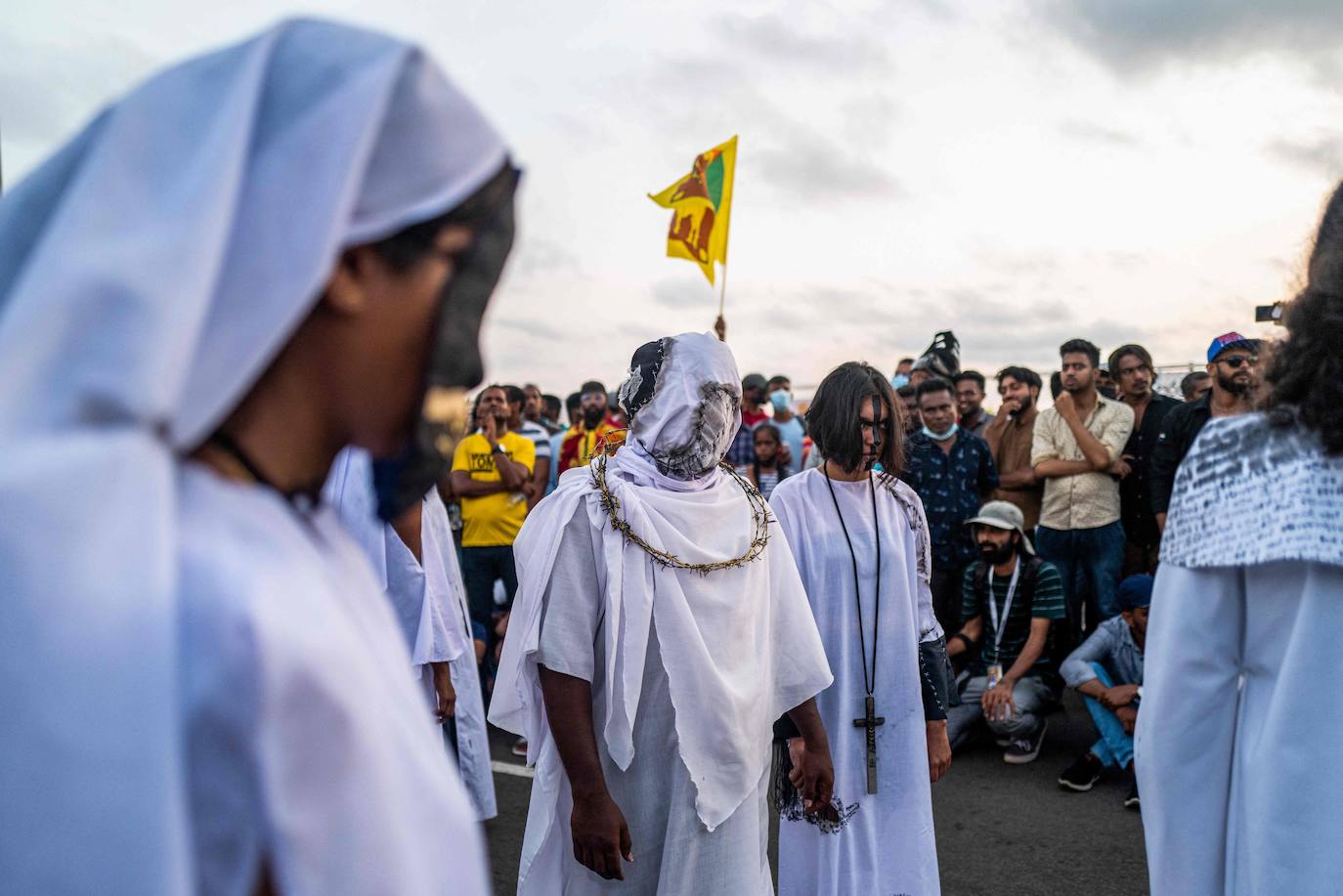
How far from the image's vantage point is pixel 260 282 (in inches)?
36.6

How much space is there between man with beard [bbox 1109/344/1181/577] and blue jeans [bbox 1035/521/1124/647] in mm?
268

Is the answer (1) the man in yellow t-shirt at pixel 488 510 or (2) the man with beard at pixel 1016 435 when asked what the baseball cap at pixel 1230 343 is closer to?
(2) the man with beard at pixel 1016 435

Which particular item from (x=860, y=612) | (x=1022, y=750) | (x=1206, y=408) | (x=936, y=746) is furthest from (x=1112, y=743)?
(x=860, y=612)

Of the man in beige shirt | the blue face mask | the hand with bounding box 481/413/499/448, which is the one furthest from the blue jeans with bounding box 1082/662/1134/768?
the hand with bounding box 481/413/499/448

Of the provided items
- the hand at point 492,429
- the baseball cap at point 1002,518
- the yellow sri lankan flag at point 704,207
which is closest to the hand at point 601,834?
the baseball cap at point 1002,518

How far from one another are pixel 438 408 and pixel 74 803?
0.48 m

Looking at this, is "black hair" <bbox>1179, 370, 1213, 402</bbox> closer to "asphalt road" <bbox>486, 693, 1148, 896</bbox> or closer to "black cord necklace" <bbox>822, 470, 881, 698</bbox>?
"asphalt road" <bbox>486, 693, 1148, 896</bbox>

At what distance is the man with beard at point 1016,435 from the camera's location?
7.75m

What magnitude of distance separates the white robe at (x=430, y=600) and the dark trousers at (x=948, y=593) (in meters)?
3.47

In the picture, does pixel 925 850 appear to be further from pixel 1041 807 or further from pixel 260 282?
pixel 260 282

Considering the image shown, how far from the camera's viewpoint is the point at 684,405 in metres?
2.88

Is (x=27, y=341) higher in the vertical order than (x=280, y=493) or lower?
higher

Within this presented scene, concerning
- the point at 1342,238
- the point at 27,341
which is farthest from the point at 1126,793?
the point at 27,341

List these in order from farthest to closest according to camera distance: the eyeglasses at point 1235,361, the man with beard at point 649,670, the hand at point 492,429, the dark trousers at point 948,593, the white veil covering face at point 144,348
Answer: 1. the hand at point 492,429
2. the dark trousers at point 948,593
3. the eyeglasses at point 1235,361
4. the man with beard at point 649,670
5. the white veil covering face at point 144,348
